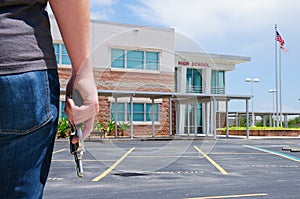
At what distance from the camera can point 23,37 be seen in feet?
4.32

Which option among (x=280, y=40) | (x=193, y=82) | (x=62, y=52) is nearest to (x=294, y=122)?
(x=280, y=40)

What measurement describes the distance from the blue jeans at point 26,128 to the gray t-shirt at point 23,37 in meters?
0.03

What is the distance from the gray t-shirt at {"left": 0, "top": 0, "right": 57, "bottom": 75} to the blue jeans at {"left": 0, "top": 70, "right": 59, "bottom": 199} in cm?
3

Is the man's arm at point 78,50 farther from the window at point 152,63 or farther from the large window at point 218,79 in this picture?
the large window at point 218,79

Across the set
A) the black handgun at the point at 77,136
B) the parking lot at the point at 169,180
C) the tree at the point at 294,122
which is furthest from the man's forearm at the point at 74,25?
the tree at the point at 294,122

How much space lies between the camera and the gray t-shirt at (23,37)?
128cm

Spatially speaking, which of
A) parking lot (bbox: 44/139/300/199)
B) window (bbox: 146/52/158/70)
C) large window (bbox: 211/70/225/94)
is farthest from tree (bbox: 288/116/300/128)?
window (bbox: 146/52/158/70)

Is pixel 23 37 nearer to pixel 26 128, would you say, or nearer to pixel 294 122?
pixel 26 128

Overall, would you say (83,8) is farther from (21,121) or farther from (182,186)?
(182,186)

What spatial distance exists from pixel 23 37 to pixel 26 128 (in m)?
0.26

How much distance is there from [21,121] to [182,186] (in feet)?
22.2

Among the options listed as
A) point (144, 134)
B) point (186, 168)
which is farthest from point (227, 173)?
point (144, 134)

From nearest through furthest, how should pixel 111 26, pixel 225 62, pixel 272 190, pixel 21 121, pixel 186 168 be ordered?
pixel 21 121, pixel 272 190, pixel 186 168, pixel 111 26, pixel 225 62

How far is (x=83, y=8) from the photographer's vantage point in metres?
1.43
